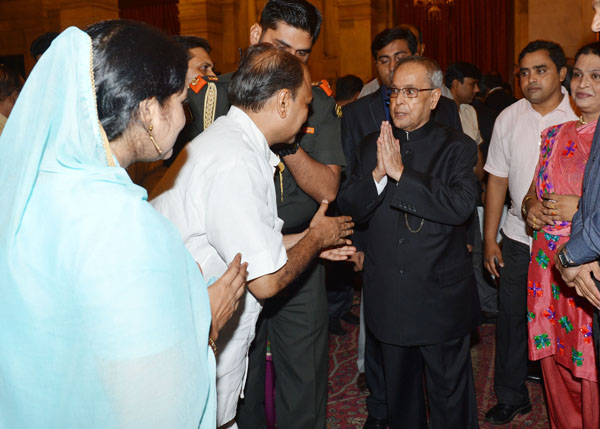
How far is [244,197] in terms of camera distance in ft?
5.26

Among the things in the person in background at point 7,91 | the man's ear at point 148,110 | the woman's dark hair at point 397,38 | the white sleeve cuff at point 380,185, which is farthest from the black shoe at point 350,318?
the man's ear at point 148,110

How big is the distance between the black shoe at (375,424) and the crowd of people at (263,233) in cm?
1

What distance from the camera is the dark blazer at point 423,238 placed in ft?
7.82

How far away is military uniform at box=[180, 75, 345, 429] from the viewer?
8.12 ft

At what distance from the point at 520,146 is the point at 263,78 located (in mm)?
1857

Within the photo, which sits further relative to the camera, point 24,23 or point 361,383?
point 24,23

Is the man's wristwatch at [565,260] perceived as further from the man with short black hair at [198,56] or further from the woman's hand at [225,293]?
the man with short black hair at [198,56]

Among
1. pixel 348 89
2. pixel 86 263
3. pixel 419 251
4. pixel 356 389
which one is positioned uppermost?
pixel 348 89

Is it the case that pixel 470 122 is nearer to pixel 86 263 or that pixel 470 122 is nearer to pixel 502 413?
pixel 502 413

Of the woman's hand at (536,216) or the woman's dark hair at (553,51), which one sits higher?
the woman's dark hair at (553,51)

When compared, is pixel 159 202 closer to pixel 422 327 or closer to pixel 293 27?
pixel 293 27

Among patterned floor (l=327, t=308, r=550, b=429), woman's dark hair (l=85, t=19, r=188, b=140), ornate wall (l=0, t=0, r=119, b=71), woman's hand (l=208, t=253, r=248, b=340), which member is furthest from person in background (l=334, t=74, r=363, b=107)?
ornate wall (l=0, t=0, r=119, b=71)

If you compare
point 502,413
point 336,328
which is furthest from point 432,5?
point 502,413

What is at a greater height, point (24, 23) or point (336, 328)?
point (24, 23)
